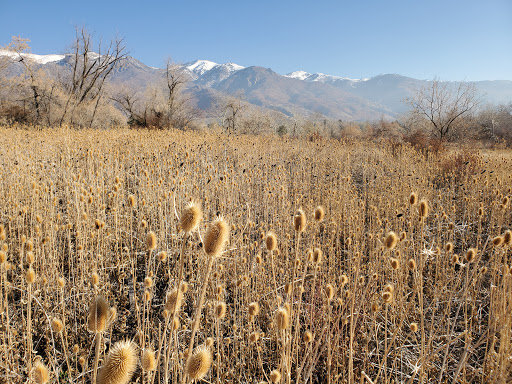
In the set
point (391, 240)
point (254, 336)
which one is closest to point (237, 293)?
point (254, 336)

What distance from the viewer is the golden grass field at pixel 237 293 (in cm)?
128

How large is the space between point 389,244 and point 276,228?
2.68 meters

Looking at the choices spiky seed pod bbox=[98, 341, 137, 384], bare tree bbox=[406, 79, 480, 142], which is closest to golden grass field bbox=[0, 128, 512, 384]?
spiky seed pod bbox=[98, 341, 137, 384]

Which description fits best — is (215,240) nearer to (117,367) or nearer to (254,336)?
(117,367)

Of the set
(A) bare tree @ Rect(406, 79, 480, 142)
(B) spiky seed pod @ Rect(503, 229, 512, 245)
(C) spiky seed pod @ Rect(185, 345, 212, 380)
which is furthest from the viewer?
(A) bare tree @ Rect(406, 79, 480, 142)

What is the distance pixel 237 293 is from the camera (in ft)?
8.25

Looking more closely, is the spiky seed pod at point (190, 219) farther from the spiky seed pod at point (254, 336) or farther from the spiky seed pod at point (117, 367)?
the spiky seed pod at point (254, 336)

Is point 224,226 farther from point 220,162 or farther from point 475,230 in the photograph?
point 220,162

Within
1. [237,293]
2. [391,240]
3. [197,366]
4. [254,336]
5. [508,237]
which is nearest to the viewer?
[197,366]

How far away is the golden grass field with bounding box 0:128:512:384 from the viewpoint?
1279 millimetres

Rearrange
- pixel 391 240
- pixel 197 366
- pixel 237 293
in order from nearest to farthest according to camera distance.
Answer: pixel 197 366, pixel 391 240, pixel 237 293

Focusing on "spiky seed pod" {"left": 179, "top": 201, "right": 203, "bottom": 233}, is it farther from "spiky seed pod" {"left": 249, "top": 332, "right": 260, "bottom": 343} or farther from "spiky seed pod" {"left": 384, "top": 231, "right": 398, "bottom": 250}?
"spiky seed pod" {"left": 384, "top": 231, "right": 398, "bottom": 250}

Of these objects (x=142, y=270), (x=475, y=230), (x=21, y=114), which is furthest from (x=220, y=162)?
(x=21, y=114)

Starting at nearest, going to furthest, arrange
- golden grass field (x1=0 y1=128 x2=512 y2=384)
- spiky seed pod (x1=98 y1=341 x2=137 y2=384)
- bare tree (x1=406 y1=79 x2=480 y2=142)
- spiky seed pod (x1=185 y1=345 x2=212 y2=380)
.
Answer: spiky seed pod (x1=98 y1=341 x2=137 y2=384)
spiky seed pod (x1=185 y1=345 x2=212 y2=380)
golden grass field (x1=0 y1=128 x2=512 y2=384)
bare tree (x1=406 y1=79 x2=480 y2=142)
